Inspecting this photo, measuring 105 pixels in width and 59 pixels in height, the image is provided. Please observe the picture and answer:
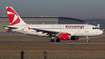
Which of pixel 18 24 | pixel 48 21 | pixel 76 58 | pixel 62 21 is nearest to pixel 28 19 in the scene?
pixel 48 21

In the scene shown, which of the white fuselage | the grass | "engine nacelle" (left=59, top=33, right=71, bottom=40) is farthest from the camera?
the white fuselage

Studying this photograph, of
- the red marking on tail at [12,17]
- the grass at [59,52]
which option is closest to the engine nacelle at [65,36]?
the grass at [59,52]

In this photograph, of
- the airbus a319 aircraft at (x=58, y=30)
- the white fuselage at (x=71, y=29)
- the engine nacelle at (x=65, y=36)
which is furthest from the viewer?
the white fuselage at (x=71, y=29)

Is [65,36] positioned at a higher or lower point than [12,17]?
lower

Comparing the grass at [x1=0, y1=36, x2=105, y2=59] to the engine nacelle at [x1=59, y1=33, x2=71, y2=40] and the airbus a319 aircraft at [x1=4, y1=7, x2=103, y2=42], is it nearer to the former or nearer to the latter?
the engine nacelle at [x1=59, y1=33, x2=71, y2=40]

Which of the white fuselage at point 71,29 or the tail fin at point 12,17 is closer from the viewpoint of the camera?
the white fuselage at point 71,29

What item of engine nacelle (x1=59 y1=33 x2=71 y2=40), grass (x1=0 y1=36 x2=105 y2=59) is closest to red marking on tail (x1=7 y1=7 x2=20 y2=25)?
engine nacelle (x1=59 y1=33 x2=71 y2=40)

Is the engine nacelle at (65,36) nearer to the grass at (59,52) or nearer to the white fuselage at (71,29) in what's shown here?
the white fuselage at (71,29)

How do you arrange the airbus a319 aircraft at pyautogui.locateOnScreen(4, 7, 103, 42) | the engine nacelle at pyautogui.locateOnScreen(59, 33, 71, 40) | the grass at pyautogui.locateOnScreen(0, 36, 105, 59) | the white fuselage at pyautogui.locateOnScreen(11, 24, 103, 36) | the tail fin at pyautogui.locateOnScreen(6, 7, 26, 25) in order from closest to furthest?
the grass at pyautogui.locateOnScreen(0, 36, 105, 59) < the engine nacelle at pyautogui.locateOnScreen(59, 33, 71, 40) < the airbus a319 aircraft at pyautogui.locateOnScreen(4, 7, 103, 42) < the white fuselage at pyautogui.locateOnScreen(11, 24, 103, 36) < the tail fin at pyautogui.locateOnScreen(6, 7, 26, 25)

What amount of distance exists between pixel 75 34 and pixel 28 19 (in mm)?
65785

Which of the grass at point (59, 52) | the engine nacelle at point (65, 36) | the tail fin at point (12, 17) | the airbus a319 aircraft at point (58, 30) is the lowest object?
the grass at point (59, 52)

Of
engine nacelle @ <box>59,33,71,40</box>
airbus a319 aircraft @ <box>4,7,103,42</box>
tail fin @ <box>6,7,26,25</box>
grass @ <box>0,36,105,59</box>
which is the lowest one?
grass @ <box>0,36,105,59</box>

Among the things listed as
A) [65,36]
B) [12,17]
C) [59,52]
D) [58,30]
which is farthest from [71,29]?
[59,52]

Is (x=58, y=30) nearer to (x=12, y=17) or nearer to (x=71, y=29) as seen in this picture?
(x=71, y=29)
